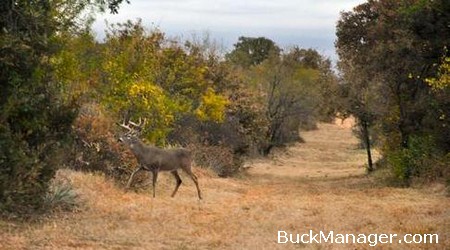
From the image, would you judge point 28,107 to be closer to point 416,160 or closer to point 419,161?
point 419,161

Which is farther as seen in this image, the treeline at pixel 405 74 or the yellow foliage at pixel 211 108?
the yellow foliage at pixel 211 108

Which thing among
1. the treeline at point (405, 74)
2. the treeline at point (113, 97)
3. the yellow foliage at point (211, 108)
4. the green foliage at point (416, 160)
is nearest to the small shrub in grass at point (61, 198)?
the treeline at point (113, 97)

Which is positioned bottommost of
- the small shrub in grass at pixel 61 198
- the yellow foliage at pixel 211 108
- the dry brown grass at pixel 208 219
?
the dry brown grass at pixel 208 219

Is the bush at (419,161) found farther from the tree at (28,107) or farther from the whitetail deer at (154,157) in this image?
the tree at (28,107)

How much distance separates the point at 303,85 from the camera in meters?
50.4

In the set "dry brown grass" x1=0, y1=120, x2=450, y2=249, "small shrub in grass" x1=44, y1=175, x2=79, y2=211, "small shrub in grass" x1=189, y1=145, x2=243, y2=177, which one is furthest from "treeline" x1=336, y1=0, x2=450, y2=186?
"small shrub in grass" x1=44, y1=175, x2=79, y2=211

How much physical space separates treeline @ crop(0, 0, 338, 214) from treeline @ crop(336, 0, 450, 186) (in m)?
4.96

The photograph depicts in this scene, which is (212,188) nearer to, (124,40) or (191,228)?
(124,40)

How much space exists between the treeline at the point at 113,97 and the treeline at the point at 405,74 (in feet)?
16.3

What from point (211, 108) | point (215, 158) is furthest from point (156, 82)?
point (215, 158)

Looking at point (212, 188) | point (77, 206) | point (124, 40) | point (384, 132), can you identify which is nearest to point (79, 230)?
point (77, 206)

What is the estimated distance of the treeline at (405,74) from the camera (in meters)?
21.6

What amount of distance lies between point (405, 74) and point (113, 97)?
1115 centimetres

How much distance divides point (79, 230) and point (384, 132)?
19296 millimetres
